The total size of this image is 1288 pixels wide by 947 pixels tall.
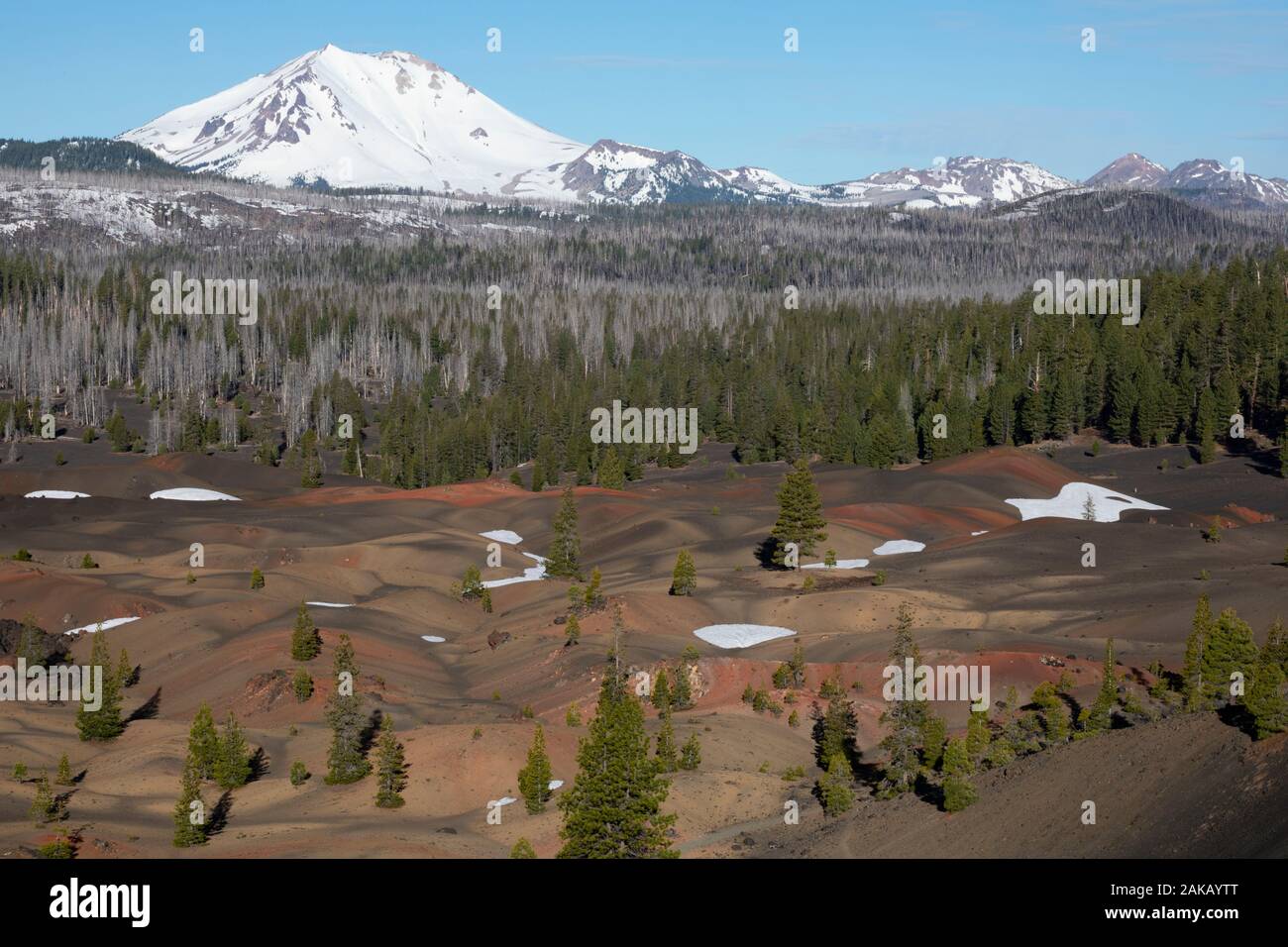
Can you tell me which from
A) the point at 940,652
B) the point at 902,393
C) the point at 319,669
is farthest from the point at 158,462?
the point at 940,652

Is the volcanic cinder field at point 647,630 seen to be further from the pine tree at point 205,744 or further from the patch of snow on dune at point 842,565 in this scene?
the pine tree at point 205,744

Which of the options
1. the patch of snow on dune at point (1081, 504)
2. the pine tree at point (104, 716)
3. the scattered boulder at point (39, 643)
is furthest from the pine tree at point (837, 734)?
the patch of snow on dune at point (1081, 504)

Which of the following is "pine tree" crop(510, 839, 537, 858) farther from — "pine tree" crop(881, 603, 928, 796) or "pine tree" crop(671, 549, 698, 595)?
"pine tree" crop(671, 549, 698, 595)

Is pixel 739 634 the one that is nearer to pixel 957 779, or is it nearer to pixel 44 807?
pixel 957 779

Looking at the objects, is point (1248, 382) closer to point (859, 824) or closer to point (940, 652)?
point (940, 652)

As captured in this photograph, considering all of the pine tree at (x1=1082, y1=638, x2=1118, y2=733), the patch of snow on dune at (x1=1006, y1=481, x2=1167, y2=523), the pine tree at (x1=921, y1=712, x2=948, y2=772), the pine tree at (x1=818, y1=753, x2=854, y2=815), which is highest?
the pine tree at (x1=1082, y1=638, x2=1118, y2=733)

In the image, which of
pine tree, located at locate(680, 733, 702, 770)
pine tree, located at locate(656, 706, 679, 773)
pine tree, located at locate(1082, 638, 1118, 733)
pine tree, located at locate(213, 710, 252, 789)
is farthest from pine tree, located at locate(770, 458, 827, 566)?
pine tree, located at locate(213, 710, 252, 789)

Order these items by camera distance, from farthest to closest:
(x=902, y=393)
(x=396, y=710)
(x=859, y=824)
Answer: (x=902, y=393)
(x=396, y=710)
(x=859, y=824)
